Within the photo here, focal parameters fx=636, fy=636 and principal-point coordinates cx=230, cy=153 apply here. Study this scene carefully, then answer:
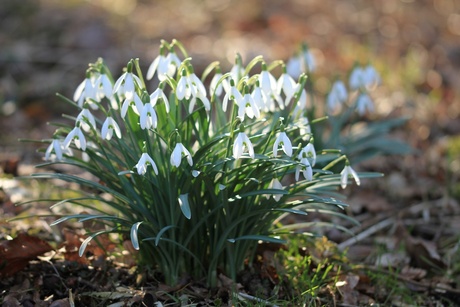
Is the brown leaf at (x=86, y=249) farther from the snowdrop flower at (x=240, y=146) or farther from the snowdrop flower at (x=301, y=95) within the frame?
the snowdrop flower at (x=301, y=95)

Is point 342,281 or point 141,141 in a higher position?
point 141,141

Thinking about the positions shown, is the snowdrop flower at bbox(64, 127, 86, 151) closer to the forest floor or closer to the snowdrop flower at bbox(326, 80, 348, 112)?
the forest floor

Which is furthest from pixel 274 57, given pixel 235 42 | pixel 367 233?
pixel 367 233

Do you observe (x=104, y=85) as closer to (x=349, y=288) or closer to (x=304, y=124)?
(x=304, y=124)

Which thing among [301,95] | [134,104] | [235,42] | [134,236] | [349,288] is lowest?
[349,288]

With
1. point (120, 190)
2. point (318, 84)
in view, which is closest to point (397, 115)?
point (318, 84)

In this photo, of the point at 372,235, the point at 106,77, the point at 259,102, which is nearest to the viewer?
the point at 259,102

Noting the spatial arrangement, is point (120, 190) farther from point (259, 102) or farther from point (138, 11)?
point (138, 11)
